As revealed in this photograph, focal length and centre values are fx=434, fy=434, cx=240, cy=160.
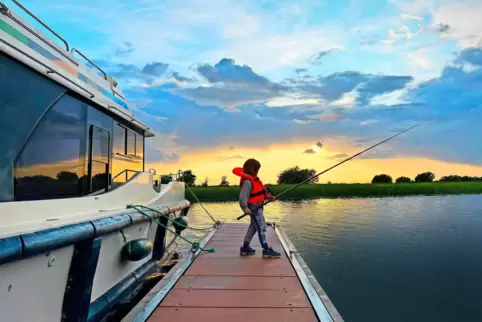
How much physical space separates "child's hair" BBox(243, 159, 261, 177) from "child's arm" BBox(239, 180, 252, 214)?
0.58ft

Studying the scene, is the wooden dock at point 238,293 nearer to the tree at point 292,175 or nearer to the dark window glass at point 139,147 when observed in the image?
the dark window glass at point 139,147

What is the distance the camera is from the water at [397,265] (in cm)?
738

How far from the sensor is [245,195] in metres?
7.11

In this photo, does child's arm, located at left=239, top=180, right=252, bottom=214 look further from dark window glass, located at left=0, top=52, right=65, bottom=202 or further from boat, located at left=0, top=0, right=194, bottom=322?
dark window glass, located at left=0, top=52, right=65, bottom=202

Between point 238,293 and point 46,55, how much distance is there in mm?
3681

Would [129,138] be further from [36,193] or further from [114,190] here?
[36,193]

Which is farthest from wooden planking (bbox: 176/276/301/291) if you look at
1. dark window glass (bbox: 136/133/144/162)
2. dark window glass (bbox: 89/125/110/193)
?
dark window glass (bbox: 136/133/144/162)

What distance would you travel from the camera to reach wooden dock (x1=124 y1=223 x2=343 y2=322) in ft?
15.0

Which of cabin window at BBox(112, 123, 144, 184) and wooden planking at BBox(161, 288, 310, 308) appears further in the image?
cabin window at BBox(112, 123, 144, 184)

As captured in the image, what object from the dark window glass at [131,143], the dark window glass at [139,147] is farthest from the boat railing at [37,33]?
the dark window glass at [139,147]

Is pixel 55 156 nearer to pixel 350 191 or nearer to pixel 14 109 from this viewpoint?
pixel 14 109

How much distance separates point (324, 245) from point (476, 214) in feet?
41.9

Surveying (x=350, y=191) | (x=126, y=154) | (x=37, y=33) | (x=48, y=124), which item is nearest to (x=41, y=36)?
(x=37, y=33)

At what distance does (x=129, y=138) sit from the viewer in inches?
323
